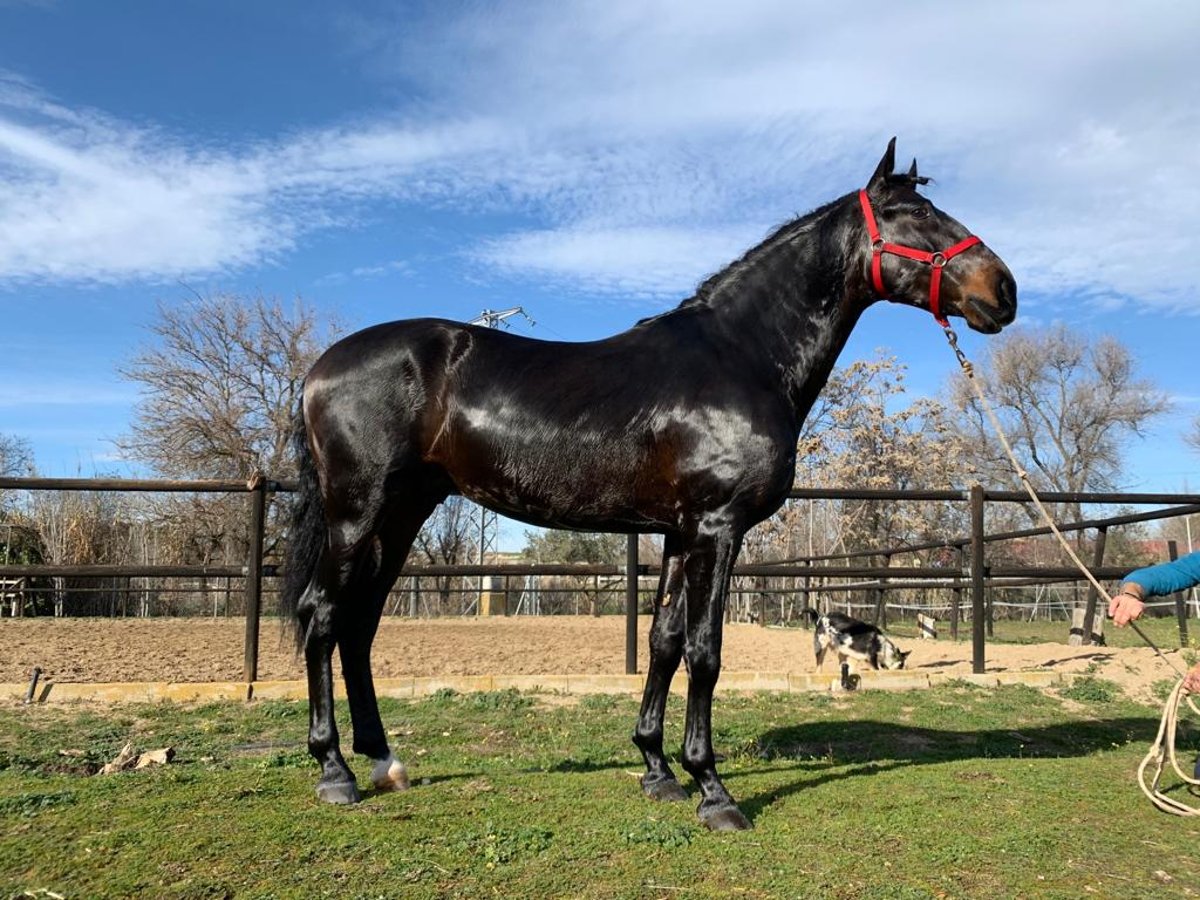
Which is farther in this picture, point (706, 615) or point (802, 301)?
point (802, 301)

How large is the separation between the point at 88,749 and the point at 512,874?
3477 mm

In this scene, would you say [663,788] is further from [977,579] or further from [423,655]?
[423,655]

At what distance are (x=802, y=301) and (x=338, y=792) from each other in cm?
296

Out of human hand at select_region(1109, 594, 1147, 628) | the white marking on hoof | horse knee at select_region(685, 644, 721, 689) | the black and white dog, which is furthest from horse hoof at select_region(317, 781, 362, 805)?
the black and white dog

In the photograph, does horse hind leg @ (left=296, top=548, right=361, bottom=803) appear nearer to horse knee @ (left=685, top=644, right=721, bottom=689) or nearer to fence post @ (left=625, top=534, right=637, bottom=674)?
horse knee @ (left=685, top=644, right=721, bottom=689)

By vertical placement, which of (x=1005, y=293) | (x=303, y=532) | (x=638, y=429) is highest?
(x=1005, y=293)

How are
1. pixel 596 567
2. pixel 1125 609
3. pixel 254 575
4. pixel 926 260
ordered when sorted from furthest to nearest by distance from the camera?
pixel 596 567 < pixel 254 575 < pixel 926 260 < pixel 1125 609

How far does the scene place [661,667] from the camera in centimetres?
374

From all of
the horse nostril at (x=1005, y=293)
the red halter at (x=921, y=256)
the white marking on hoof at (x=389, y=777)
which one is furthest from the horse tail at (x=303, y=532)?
the horse nostril at (x=1005, y=293)

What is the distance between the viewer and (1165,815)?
11.4ft

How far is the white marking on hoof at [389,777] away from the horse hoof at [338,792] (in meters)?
0.19

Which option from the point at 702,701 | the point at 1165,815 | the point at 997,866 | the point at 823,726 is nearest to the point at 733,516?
the point at 702,701

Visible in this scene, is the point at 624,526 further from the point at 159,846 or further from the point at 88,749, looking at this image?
the point at 88,749

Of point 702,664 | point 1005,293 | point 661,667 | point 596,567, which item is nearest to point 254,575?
point 596,567
